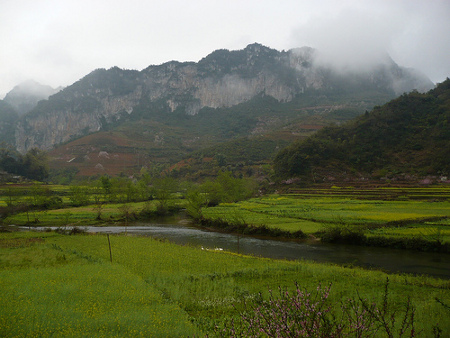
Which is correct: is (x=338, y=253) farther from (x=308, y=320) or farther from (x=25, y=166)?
(x=25, y=166)

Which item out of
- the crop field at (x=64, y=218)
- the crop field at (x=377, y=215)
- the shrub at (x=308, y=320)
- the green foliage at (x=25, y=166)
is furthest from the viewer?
the green foliage at (x=25, y=166)

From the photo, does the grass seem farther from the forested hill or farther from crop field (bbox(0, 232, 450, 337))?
the forested hill

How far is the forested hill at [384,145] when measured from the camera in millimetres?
73625

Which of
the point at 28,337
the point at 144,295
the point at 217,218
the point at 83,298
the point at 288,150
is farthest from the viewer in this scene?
the point at 288,150

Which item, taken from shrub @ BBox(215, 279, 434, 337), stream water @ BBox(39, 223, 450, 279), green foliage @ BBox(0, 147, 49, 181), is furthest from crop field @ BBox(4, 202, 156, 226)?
green foliage @ BBox(0, 147, 49, 181)

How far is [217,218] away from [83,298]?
117 feet

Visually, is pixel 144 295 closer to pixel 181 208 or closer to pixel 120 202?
pixel 181 208

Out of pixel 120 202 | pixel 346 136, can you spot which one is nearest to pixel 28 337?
pixel 120 202

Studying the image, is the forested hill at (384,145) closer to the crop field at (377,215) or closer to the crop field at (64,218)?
the crop field at (377,215)

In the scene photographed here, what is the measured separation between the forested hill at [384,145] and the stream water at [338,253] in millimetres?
53119

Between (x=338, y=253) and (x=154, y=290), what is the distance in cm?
1932

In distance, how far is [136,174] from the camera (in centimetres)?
13900

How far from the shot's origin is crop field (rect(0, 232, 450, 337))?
344 inches

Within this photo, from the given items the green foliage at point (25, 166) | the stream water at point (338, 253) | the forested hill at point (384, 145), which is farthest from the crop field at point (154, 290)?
the green foliage at point (25, 166)
